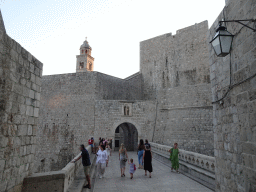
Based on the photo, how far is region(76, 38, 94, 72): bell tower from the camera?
34275 millimetres

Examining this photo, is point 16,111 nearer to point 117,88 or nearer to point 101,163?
point 101,163

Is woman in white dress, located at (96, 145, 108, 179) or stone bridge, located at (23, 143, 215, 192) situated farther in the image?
woman in white dress, located at (96, 145, 108, 179)

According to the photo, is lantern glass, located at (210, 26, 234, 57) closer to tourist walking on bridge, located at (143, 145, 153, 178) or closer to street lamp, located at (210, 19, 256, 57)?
street lamp, located at (210, 19, 256, 57)

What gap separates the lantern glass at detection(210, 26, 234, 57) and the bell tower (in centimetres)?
3193

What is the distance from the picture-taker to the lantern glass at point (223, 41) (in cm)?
335

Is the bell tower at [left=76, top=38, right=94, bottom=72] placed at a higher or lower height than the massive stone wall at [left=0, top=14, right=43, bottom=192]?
higher

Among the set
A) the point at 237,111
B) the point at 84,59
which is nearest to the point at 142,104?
the point at 237,111

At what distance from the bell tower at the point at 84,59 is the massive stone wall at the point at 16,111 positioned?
1196 inches

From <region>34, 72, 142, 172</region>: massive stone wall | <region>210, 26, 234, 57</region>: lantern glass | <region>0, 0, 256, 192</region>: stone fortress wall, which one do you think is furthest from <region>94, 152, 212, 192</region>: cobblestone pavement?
<region>34, 72, 142, 172</region>: massive stone wall

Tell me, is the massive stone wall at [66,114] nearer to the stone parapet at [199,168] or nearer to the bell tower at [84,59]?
the stone parapet at [199,168]

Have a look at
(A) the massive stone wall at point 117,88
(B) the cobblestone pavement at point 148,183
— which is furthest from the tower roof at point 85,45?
(B) the cobblestone pavement at point 148,183

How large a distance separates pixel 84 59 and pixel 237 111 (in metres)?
33.1

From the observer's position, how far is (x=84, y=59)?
34281 millimetres

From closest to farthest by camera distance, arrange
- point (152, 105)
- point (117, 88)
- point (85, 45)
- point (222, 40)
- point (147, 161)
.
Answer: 1. point (222, 40)
2. point (147, 161)
3. point (152, 105)
4. point (117, 88)
5. point (85, 45)
